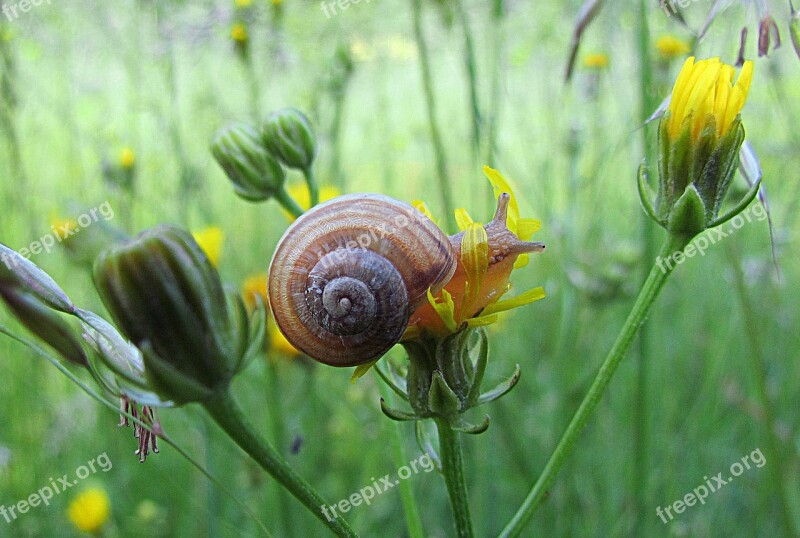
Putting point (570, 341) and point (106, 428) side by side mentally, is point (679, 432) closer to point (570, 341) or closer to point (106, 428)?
point (570, 341)

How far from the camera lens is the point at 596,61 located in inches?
105

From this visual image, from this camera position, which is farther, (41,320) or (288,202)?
(288,202)

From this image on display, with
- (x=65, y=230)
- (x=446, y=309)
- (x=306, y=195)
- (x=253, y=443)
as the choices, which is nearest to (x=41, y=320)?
(x=253, y=443)

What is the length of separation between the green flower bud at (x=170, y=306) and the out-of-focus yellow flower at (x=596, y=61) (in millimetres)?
2293

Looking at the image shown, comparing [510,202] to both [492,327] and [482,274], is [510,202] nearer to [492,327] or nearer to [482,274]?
[482,274]

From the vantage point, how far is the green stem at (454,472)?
810 mm

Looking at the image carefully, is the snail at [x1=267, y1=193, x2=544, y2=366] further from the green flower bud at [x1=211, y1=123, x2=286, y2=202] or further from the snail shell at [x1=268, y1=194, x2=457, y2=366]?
the green flower bud at [x1=211, y1=123, x2=286, y2=202]

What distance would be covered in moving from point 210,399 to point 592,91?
2411 mm

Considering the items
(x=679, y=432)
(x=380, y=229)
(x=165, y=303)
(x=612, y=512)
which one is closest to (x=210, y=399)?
(x=165, y=303)

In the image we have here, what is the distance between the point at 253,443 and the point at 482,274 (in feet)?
1.01

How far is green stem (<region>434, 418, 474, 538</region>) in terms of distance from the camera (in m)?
0.81

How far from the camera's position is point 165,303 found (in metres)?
0.63

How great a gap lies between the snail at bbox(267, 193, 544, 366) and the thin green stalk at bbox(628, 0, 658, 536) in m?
0.51

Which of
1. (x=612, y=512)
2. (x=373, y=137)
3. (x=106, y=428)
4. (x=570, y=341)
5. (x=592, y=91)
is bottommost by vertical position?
(x=612, y=512)
